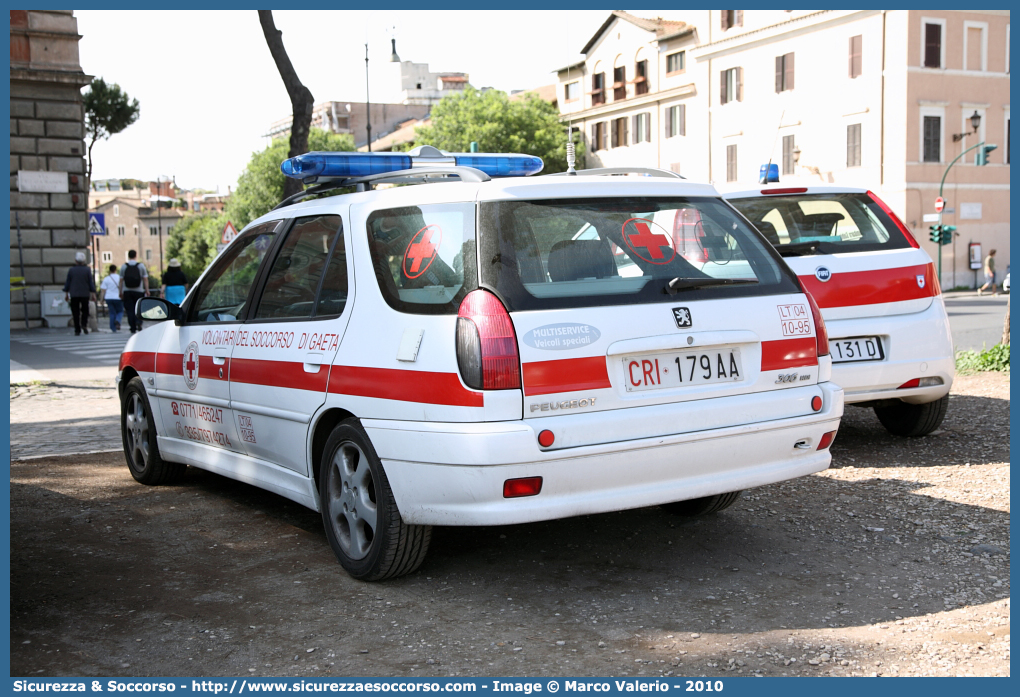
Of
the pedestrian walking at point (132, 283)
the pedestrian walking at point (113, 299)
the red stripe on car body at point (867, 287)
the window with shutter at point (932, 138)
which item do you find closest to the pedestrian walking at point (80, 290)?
the pedestrian walking at point (113, 299)

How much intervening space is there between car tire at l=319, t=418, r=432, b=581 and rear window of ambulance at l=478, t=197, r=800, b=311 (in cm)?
91

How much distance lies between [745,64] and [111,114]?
97.5ft

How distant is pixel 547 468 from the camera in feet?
12.8

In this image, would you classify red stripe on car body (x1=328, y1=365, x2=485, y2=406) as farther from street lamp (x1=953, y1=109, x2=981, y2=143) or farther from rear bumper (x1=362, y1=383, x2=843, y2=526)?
street lamp (x1=953, y1=109, x2=981, y2=143)

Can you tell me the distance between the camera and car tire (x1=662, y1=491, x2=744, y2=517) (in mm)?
5227

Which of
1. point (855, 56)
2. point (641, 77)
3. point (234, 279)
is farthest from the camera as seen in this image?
point (641, 77)

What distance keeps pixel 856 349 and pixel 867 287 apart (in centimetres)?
40

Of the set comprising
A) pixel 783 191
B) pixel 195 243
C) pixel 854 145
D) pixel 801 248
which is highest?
pixel 854 145

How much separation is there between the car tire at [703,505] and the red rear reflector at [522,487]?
1.54 meters

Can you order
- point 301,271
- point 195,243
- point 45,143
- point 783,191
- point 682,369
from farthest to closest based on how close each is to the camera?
point 195,243, point 45,143, point 783,191, point 301,271, point 682,369

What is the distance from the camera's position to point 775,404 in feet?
14.3

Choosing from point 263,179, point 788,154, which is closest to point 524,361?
point 788,154

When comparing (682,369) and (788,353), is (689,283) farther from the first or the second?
(788,353)

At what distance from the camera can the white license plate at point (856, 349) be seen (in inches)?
255
